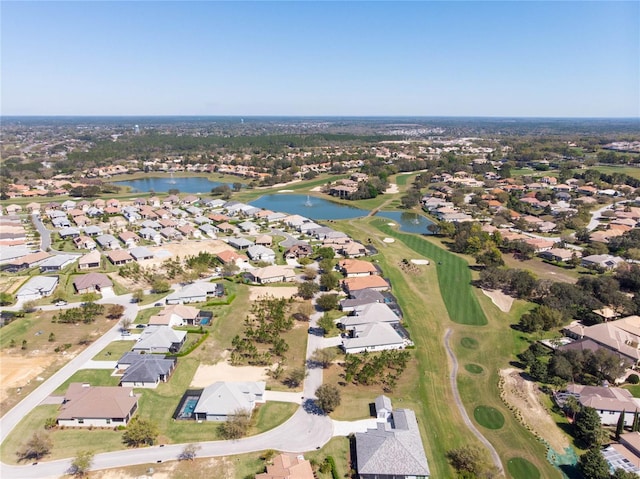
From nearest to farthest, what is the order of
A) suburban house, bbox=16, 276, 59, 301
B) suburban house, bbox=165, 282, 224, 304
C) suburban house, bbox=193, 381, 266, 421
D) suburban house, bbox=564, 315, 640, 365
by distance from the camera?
suburban house, bbox=193, 381, 266, 421, suburban house, bbox=564, 315, 640, 365, suburban house, bbox=165, 282, 224, 304, suburban house, bbox=16, 276, 59, 301

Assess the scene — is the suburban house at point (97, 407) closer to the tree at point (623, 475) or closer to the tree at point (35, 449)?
the tree at point (35, 449)

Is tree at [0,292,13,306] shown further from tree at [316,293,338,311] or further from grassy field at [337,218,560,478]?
grassy field at [337,218,560,478]

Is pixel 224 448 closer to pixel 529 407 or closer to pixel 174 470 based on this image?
pixel 174 470

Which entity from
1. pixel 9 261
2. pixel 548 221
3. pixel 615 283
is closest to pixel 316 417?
pixel 615 283

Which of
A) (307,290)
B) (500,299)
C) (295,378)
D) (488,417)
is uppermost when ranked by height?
(307,290)

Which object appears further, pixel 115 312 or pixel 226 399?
pixel 115 312

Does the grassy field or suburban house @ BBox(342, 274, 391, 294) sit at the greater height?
suburban house @ BBox(342, 274, 391, 294)

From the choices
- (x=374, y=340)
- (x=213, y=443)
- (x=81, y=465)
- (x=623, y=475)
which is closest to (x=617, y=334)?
(x=623, y=475)

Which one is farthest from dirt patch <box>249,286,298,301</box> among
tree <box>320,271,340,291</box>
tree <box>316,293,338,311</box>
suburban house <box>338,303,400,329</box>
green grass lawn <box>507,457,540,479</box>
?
green grass lawn <box>507,457,540,479</box>
